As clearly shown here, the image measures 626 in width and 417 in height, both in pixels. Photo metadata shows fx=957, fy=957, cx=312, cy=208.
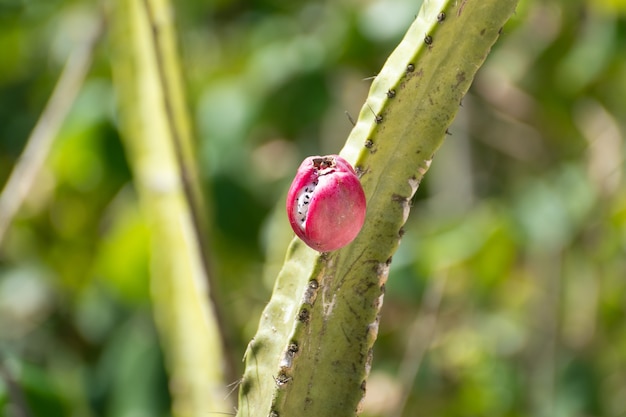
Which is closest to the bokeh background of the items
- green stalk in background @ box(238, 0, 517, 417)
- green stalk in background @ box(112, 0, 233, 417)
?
green stalk in background @ box(112, 0, 233, 417)

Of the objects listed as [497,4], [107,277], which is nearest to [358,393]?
[497,4]

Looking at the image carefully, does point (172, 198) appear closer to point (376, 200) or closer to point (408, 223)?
point (376, 200)

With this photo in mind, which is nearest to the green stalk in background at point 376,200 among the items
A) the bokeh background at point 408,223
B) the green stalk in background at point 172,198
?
the green stalk in background at point 172,198

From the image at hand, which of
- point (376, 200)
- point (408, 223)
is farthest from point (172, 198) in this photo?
point (408, 223)

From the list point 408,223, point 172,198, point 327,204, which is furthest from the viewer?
point 408,223

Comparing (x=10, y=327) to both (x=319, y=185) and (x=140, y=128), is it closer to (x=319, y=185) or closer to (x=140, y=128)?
(x=140, y=128)

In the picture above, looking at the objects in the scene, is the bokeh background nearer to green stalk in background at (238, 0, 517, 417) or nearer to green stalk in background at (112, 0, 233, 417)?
green stalk in background at (112, 0, 233, 417)

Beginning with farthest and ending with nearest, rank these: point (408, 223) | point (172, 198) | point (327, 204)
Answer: point (408, 223) → point (172, 198) → point (327, 204)
